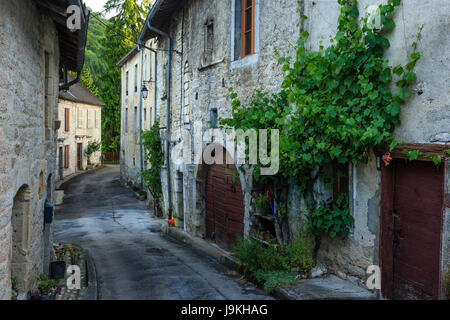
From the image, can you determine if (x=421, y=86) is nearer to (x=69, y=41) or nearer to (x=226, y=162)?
(x=226, y=162)

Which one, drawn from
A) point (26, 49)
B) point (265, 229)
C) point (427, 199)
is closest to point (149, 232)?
point (265, 229)

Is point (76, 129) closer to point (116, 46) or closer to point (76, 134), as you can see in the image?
point (76, 134)

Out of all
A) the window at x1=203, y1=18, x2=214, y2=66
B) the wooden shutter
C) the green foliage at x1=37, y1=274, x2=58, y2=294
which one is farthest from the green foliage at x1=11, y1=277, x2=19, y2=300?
the wooden shutter

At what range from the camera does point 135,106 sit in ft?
73.2

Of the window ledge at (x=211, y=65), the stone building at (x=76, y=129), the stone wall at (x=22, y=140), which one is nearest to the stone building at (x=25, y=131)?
the stone wall at (x=22, y=140)

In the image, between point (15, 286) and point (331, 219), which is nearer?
point (15, 286)

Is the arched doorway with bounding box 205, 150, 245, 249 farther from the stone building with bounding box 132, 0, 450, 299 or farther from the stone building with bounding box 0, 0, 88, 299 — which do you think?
the stone building with bounding box 0, 0, 88, 299

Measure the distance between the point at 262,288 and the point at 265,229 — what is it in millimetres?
1518

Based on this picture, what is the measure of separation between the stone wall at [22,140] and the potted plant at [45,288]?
0.18 m

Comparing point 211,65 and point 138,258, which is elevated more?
point 211,65

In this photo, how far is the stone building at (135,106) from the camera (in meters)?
17.8

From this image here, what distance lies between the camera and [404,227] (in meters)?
4.81

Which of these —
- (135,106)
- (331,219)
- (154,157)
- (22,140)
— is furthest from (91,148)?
(331,219)

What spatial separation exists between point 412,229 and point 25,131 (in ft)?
14.5
